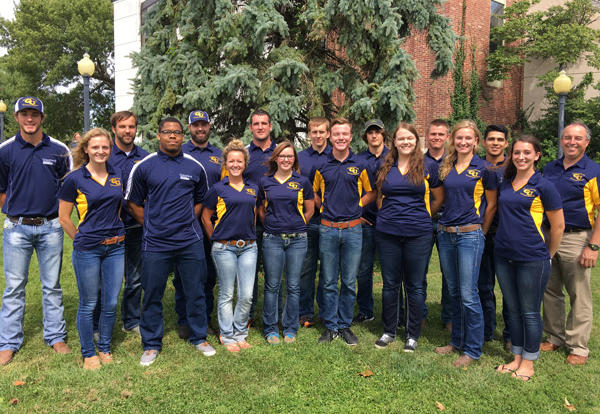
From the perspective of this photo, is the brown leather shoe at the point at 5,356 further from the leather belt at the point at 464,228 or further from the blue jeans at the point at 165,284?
the leather belt at the point at 464,228

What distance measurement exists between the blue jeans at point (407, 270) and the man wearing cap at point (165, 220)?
6.10ft

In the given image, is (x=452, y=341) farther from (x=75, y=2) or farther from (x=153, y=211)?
(x=75, y=2)

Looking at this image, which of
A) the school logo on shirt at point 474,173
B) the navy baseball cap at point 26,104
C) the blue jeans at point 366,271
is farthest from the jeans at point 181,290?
the school logo on shirt at point 474,173

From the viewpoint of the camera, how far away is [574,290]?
4.55m

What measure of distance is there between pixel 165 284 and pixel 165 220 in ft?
2.14

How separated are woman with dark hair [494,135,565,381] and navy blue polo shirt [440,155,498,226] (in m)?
0.17

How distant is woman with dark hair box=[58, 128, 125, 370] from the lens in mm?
4016

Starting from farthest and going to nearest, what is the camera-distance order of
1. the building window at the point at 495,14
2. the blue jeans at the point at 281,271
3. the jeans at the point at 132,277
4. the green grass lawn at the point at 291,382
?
the building window at the point at 495,14, the jeans at the point at 132,277, the blue jeans at the point at 281,271, the green grass lawn at the point at 291,382

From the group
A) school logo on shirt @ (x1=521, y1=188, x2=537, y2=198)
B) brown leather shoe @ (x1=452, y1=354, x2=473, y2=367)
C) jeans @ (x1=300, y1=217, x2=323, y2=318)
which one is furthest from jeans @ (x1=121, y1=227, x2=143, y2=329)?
school logo on shirt @ (x1=521, y1=188, x2=537, y2=198)

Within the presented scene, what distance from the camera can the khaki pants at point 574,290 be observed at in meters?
4.43

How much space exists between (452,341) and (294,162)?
8.27ft

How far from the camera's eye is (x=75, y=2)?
28.8 metres

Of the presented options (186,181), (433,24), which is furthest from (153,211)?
(433,24)

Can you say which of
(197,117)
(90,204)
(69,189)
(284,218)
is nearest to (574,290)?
(284,218)
